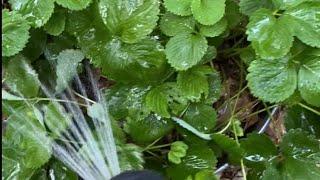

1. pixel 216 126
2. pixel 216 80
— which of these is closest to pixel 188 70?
pixel 216 80

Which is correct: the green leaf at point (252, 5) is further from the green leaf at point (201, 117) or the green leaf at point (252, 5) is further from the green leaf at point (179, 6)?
the green leaf at point (201, 117)

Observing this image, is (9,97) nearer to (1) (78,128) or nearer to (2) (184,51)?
(1) (78,128)

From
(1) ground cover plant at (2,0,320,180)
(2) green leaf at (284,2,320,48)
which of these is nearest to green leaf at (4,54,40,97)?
(1) ground cover plant at (2,0,320,180)

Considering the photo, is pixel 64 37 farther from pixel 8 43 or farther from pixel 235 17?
pixel 235 17

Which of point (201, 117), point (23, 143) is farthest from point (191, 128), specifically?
point (23, 143)

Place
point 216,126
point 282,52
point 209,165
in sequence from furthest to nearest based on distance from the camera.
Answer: point 216,126 < point 209,165 < point 282,52
